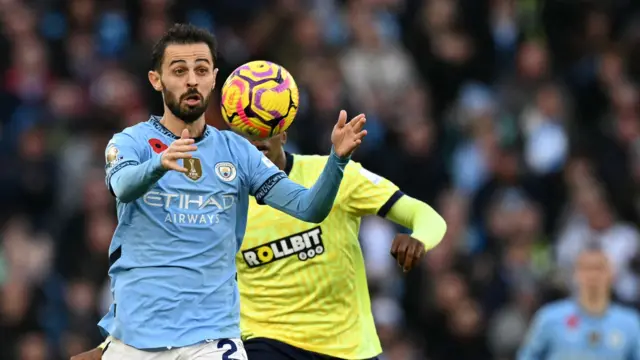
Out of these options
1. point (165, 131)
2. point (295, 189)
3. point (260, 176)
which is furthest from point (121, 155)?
point (295, 189)

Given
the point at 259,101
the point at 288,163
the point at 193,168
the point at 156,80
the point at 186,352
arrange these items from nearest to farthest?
the point at 186,352 → the point at 193,168 → the point at 156,80 → the point at 259,101 → the point at 288,163

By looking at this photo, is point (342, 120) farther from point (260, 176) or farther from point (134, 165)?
point (134, 165)

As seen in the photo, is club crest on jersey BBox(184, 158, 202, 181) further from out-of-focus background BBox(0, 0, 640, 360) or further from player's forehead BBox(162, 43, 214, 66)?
out-of-focus background BBox(0, 0, 640, 360)

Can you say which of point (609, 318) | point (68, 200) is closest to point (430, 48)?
point (68, 200)

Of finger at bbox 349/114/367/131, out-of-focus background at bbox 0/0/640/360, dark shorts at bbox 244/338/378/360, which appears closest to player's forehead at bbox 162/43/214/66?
finger at bbox 349/114/367/131

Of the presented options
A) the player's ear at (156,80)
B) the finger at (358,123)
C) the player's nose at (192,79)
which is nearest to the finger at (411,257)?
the finger at (358,123)

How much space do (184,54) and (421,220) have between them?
1853 millimetres

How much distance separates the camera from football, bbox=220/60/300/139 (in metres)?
8.65

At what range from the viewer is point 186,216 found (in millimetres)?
7695

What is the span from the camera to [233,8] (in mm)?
18703

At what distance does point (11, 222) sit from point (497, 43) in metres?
6.85

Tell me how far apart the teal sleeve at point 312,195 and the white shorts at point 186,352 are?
75 centimetres

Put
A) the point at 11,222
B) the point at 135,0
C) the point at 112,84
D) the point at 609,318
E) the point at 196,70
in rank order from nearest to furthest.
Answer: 1. the point at 196,70
2. the point at 609,318
3. the point at 11,222
4. the point at 112,84
5. the point at 135,0

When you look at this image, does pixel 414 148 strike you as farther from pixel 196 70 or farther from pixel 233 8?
pixel 196 70
